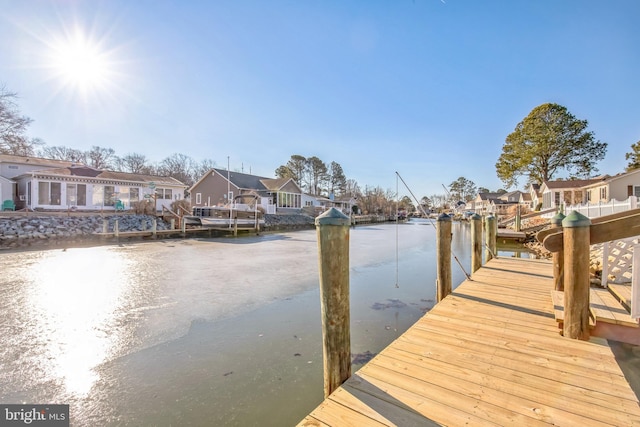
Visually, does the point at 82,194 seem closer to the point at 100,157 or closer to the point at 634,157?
the point at 100,157

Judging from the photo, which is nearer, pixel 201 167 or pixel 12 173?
pixel 12 173

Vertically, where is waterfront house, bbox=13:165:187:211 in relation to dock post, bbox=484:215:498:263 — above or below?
above

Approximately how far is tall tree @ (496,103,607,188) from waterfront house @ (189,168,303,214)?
2569 cm

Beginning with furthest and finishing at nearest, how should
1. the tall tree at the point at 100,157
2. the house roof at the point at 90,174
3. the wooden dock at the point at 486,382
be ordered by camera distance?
the tall tree at the point at 100,157, the house roof at the point at 90,174, the wooden dock at the point at 486,382

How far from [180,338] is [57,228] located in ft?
58.1

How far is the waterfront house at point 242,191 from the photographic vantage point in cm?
3002

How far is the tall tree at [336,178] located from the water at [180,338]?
50344 millimetres

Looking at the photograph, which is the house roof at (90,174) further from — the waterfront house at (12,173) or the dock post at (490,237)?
the dock post at (490,237)

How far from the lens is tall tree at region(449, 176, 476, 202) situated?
78.1 meters

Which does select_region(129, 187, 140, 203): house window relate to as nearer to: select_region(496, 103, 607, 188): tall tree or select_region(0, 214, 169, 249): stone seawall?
select_region(0, 214, 169, 249): stone seawall

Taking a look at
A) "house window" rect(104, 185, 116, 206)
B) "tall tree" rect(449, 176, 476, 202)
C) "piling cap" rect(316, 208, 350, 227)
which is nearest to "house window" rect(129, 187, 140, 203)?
"house window" rect(104, 185, 116, 206)

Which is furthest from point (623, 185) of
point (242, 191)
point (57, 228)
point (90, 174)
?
point (90, 174)

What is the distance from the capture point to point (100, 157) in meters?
42.8

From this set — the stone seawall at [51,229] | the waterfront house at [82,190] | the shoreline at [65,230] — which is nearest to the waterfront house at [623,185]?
the shoreline at [65,230]
